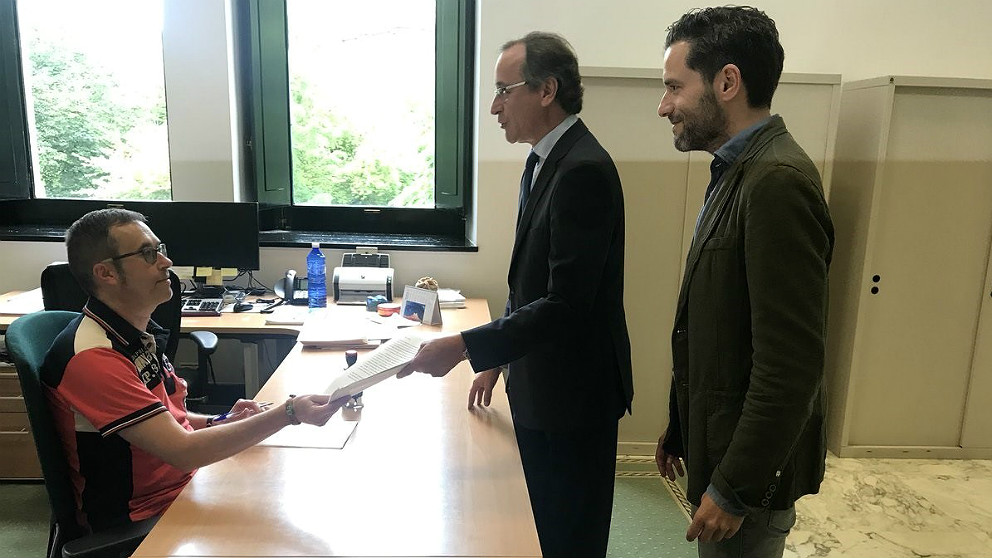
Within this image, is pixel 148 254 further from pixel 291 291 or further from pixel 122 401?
pixel 291 291

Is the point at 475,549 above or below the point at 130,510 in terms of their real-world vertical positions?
above

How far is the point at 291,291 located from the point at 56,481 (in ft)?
5.78

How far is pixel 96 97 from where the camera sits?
11.2ft

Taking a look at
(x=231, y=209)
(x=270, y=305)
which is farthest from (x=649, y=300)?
(x=231, y=209)

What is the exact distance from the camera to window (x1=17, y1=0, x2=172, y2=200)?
334 cm

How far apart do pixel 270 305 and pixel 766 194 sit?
2.41 m

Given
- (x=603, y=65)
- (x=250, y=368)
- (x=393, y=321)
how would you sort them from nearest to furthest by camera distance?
(x=393, y=321), (x=603, y=65), (x=250, y=368)

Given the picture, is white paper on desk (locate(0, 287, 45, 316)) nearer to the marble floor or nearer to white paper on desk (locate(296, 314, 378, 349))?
white paper on desk (locate(296, 314, 378, 349))

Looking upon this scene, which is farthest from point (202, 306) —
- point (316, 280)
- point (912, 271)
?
point (912, 271)

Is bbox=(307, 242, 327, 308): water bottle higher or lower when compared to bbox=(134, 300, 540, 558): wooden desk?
higher

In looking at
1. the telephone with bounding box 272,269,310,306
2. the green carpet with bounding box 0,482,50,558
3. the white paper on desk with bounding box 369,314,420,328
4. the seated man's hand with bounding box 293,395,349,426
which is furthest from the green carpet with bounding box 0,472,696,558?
the seated man's hand with bounding box 293,395,349,426

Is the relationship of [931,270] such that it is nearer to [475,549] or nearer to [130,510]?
[475,549]

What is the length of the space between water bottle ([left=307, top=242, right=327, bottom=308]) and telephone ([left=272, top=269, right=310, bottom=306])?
0.16 ft

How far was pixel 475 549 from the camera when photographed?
110 cm
